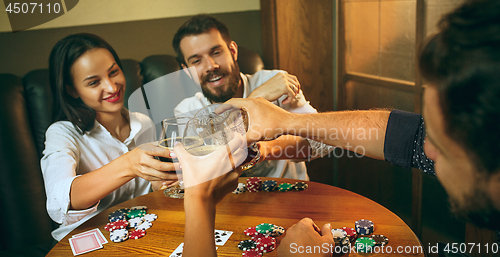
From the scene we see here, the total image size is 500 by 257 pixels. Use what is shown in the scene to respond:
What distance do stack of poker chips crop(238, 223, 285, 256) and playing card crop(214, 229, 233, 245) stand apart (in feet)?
0.18

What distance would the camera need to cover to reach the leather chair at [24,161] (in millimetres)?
1701

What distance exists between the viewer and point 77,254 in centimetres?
102

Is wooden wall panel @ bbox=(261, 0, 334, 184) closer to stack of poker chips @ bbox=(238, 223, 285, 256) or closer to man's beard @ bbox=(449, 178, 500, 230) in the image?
stack of poker chips @ bbox=(238, 223, 285, 256)

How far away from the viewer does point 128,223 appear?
118 centimetres

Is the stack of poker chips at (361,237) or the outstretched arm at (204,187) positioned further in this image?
the stack of poker chips at (361,237)

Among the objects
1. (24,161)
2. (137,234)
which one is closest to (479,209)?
(137,234)

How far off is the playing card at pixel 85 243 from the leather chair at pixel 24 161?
69 cm

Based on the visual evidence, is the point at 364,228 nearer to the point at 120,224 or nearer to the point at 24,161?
the point at 120,224

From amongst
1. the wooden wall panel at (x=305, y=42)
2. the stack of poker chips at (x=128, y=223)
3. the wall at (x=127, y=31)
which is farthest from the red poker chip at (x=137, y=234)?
the wooden wall panel at (x=305, y=42)

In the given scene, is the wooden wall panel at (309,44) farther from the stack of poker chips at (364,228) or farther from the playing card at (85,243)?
the playing card at (85,243)

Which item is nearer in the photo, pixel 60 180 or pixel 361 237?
pixel 361 237

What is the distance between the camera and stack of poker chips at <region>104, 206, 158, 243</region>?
3.58 feet

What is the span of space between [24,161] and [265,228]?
139cm

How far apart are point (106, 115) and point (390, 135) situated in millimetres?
1330
